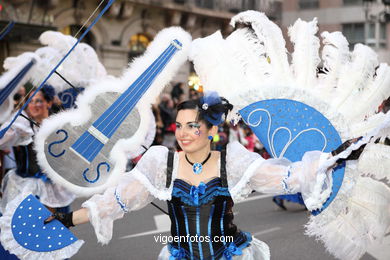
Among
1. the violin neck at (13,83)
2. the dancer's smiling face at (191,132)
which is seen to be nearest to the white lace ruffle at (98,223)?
the dancer's smiling face at (191,132)

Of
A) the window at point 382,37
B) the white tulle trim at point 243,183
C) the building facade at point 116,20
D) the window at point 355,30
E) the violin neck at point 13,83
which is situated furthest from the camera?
the window at point 355,30

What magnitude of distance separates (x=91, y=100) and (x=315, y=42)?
4.90 feet

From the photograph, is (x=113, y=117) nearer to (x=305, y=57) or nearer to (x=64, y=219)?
(x=64, y=219)

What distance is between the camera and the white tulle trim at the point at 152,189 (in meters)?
2.99

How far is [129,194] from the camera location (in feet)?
9.96

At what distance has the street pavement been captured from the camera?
5.70 metres

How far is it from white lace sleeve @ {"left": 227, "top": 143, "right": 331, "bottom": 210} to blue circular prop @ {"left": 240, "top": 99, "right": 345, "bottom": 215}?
0.52 m

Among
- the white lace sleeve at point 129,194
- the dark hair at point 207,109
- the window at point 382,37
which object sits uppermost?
the window at point 382,37

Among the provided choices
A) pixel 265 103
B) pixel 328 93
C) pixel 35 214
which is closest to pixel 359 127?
pixel 328 93

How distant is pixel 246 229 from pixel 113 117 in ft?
11.7

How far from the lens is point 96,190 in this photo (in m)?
3.57

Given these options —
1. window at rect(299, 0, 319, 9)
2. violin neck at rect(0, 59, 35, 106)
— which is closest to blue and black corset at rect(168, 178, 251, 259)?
violin neck at rect(0, 59, 35, 106)

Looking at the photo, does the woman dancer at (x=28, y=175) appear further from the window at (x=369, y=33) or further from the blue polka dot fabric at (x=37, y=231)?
the window at (x=369, y=33)

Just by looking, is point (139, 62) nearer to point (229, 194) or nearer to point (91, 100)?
point (91, 100)
